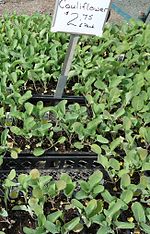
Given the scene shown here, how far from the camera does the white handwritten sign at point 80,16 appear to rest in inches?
50.2

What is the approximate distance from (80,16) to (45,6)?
213cm

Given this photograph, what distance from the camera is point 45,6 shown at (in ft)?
10.9

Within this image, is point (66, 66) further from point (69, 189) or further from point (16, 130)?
point (69, 189)

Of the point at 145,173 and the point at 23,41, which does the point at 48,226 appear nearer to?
the point at 145,173

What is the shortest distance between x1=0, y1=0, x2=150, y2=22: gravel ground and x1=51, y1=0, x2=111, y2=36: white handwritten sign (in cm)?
192

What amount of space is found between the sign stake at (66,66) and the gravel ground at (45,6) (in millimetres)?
1761

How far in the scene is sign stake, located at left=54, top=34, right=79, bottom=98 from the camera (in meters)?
1.38

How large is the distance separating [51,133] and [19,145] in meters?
0.13

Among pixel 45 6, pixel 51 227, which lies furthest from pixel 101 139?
pixel 45 6

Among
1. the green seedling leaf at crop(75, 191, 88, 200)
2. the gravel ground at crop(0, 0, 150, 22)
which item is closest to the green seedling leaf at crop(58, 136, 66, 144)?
the green seedling leaf at crop(75, 191, 88, 200)

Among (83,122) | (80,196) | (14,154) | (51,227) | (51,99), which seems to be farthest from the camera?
(51,99)

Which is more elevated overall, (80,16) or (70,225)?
(80,16)

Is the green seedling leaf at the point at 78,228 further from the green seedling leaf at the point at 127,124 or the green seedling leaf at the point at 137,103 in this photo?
the green seedling leaf at the point at 137,103

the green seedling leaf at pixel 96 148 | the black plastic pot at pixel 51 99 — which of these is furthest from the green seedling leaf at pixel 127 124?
the black plastic pot at pixel 51 99
